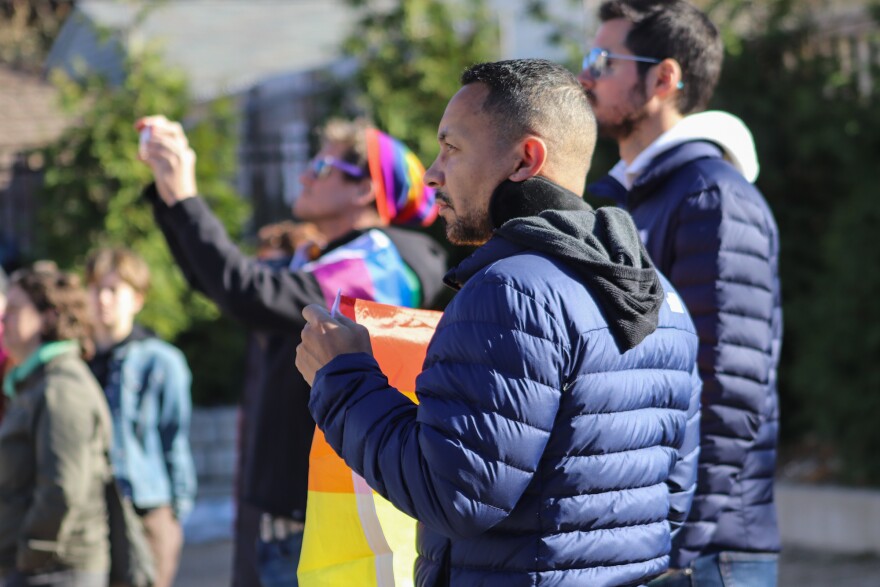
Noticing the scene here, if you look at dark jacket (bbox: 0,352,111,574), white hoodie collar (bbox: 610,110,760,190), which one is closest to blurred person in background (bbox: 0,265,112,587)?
dark jacket (bbox: 0,352,111,574)

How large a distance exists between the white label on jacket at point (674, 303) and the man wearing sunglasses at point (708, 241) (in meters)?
0.44

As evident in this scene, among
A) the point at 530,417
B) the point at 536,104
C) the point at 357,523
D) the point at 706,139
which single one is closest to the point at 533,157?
the point at 536,104

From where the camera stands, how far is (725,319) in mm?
2957

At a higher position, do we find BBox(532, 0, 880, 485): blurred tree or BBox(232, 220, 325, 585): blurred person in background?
BBox(532, 0, 880, 485): blurred tree

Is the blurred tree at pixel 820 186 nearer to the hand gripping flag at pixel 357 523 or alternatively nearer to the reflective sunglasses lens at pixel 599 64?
the reflective sunglasses lens at pixel 599 64

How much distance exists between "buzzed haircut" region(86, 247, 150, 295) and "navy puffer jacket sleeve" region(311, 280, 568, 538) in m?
4.02

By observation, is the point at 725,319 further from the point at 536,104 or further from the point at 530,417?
the point at 530,417

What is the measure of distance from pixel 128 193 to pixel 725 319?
25.8ft

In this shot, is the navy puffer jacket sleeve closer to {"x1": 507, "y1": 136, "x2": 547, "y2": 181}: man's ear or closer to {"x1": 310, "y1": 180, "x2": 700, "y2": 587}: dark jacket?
{"x1": 310, "y1": 180, "x2": 700, "y2": 587}: dark jacket

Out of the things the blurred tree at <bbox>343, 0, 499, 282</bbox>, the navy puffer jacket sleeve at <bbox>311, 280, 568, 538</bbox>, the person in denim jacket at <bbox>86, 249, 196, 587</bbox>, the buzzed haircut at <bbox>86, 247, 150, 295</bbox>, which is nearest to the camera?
the navy puffer jacket sleeve at <bbox>311, 280, 568, 538</bbox>

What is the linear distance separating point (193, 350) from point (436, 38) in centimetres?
356

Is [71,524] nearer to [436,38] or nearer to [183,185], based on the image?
[183,185]

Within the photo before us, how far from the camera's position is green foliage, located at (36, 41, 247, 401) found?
1005cm

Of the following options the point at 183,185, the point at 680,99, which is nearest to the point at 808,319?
the point at 680,99
